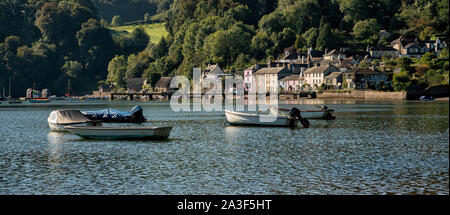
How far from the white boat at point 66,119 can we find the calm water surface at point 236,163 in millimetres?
1366

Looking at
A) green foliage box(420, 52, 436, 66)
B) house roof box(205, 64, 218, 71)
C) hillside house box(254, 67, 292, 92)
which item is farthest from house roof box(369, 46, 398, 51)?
house roof box(205, 64, 218, 71)

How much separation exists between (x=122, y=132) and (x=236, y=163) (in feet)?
50.4

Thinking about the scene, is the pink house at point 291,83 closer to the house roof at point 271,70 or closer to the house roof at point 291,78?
the house roof at point 291,78

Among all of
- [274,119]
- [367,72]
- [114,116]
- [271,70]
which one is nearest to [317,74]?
[367,72]

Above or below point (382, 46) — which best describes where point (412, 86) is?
below

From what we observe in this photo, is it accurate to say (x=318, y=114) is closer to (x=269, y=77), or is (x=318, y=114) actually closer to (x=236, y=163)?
(x=236, y=163)

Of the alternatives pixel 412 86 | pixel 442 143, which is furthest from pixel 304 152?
pixel 412 86

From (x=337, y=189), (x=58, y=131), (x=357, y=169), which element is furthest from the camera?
(x=58, y=131)

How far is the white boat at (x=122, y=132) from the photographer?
4853cm

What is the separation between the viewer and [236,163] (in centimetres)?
3647

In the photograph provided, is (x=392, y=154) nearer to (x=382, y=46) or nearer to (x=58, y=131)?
(x=58, y=131)
